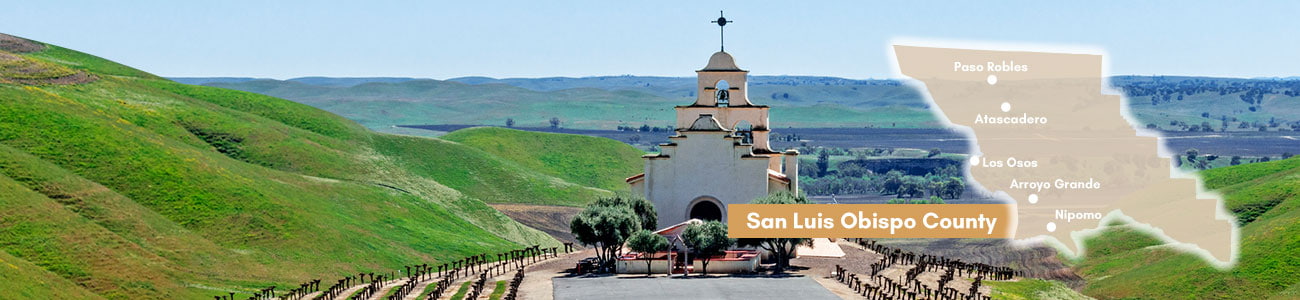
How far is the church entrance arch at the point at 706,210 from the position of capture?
94.7 m

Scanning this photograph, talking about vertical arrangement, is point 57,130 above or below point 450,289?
above

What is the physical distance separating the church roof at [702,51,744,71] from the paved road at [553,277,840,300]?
70.5 feet

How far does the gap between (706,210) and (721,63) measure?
9.34 meters

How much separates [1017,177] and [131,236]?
4964cm

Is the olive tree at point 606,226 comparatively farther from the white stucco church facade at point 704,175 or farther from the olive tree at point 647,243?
the white stucco church facade at point 704,175

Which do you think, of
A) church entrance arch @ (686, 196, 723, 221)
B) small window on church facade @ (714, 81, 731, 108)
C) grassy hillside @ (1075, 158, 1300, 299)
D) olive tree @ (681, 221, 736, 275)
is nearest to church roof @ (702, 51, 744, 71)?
small window on church facade @ (714, 81, 731, 108)

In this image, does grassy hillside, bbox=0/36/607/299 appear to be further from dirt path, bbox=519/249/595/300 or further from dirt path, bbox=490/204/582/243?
dirt path, bbox=519/249/595/300

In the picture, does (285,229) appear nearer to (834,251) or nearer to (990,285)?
(834,251)

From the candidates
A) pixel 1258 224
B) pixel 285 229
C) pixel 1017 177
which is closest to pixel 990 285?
pixel 1017 177

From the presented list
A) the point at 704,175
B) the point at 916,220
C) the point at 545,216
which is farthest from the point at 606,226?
the point at 545,216

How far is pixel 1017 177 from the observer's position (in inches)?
2940

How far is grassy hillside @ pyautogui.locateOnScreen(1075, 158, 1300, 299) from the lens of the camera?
90625 mm

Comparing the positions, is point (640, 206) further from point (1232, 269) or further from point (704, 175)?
point (1232, 269)

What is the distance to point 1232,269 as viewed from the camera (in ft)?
307
